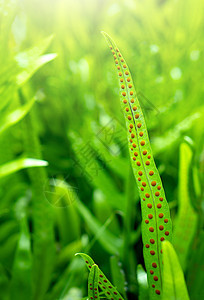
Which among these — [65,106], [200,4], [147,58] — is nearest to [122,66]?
[147,58]

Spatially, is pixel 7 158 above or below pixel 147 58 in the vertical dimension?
below

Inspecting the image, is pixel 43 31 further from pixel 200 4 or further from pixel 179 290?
pixel 179 290

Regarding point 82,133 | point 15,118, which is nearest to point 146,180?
point 15,118

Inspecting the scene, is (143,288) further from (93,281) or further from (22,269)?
(22,269)

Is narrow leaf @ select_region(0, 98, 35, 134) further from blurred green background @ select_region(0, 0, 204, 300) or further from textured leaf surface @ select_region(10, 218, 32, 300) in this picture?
textured leaf surface @ select_region(10, 218, 32, 300)

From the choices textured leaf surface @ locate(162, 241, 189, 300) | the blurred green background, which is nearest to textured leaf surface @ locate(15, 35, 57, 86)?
the blurred green background
